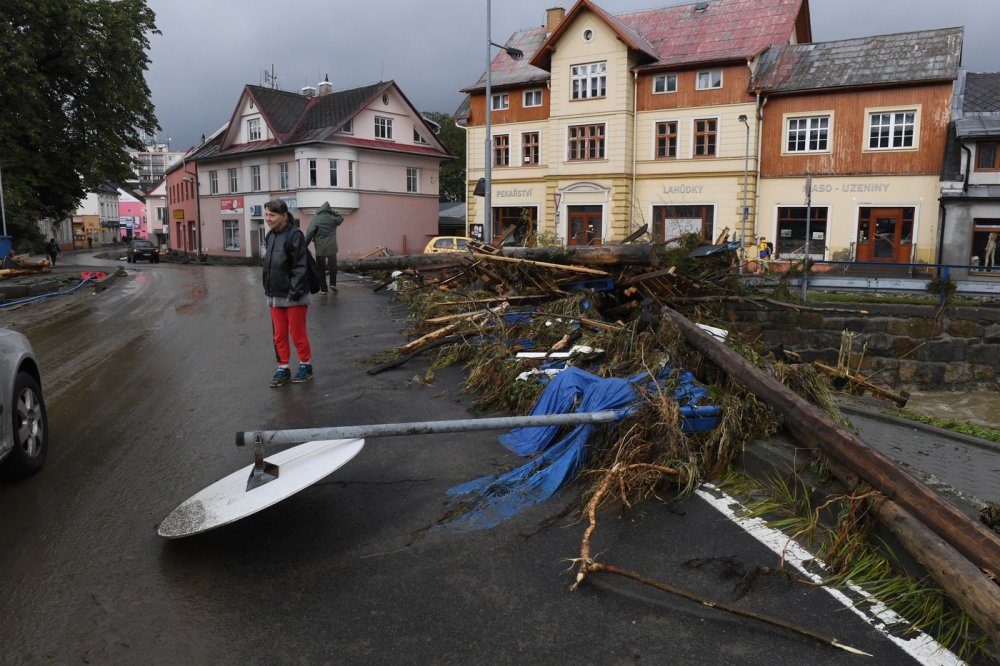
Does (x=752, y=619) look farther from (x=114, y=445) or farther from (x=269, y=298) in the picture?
(x=269, y=298)

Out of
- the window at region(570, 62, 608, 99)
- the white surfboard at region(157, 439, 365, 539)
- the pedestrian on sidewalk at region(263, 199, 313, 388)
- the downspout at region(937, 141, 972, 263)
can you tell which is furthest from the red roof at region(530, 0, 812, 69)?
the white surfboard at region(157, 439, 365, 539)

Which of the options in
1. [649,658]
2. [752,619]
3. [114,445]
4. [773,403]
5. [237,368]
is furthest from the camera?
[237,368]

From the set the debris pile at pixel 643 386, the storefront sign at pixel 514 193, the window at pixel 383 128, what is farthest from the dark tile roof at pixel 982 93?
the window at pixel 383 128

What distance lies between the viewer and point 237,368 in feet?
28.4

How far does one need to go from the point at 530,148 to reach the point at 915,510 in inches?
1539

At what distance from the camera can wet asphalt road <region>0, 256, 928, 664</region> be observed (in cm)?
311

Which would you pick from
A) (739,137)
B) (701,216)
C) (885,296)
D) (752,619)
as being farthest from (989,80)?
(752,619)

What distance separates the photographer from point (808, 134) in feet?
112

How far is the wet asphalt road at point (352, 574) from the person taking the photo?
3.11m

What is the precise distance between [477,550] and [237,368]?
5536mm

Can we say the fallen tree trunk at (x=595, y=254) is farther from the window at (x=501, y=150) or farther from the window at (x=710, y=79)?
the window at (x=501, y=150)

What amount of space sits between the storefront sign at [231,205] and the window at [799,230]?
114 feet

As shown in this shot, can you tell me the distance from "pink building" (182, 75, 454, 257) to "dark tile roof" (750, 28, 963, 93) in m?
22.9

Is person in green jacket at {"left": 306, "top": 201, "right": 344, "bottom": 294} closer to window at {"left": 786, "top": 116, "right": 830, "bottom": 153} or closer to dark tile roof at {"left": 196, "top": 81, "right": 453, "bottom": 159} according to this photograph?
window at {"left": 786, "top": 116, "right": 830, "bottom": 153}
